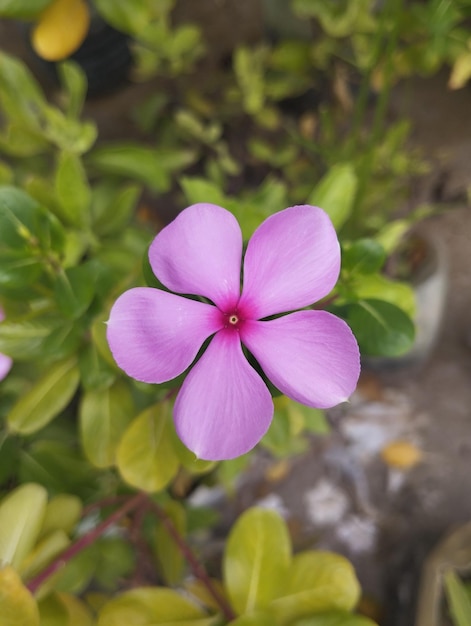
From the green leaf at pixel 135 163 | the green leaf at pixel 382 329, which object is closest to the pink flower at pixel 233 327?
the green leaf at pixel 382 329

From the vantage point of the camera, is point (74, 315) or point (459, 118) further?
point (459, 118)

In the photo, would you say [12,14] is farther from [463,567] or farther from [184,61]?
[463,567]

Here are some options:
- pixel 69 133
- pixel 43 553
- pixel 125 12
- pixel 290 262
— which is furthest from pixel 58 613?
pixel 125 12

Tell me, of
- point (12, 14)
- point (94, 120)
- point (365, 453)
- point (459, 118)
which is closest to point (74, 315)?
point (12, 14)

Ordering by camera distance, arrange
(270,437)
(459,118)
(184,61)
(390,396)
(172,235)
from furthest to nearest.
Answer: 1. (459,118)
2. (390,396)
3. (184,61)
4. (270,437)
5. (172,235)

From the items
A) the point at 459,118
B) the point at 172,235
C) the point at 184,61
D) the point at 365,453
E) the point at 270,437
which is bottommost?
the point at 365,453

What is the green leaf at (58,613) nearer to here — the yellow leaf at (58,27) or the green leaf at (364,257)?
the green leaf at (364,257)
